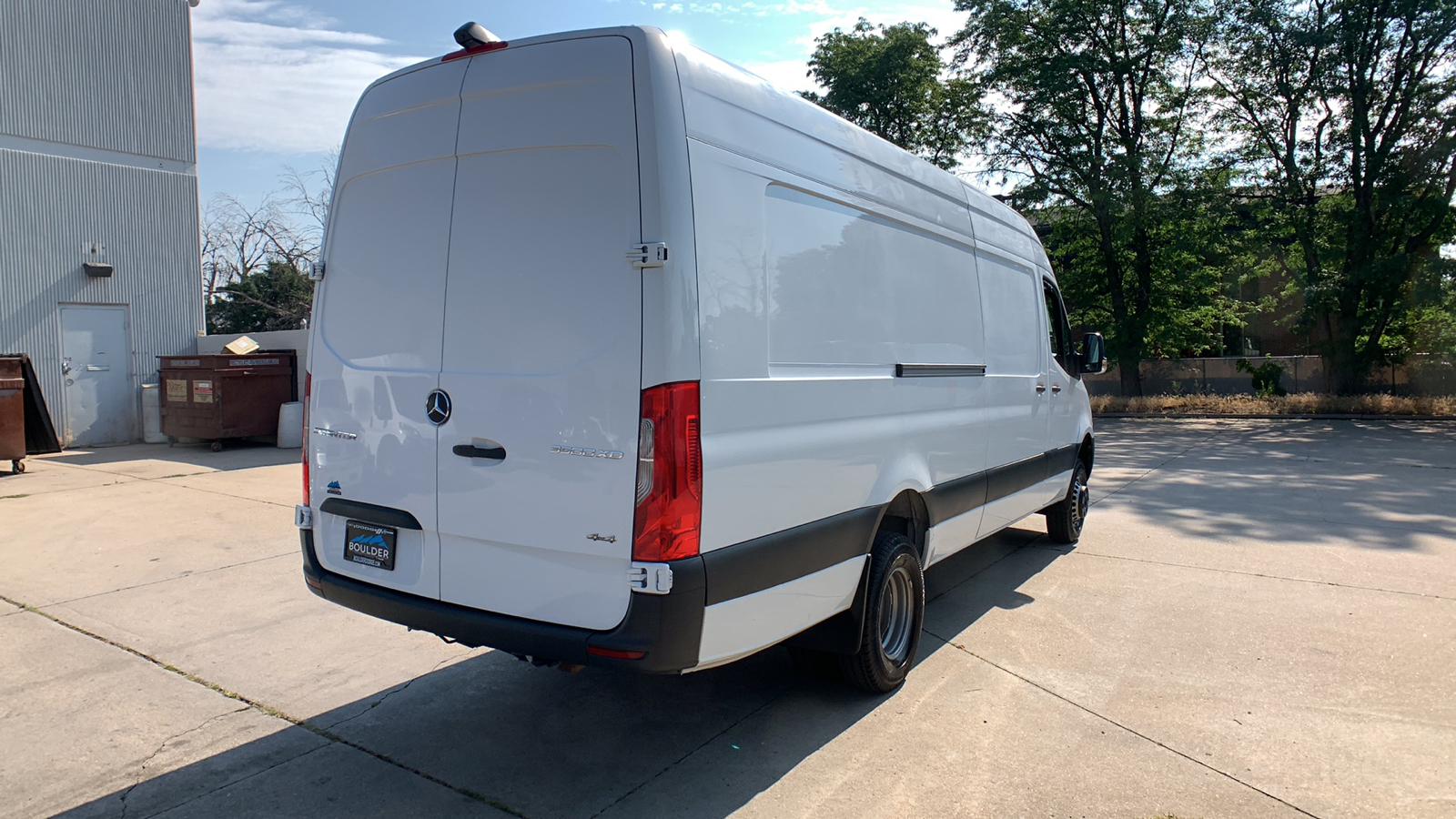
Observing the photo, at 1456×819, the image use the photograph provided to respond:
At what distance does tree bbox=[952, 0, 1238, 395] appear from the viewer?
22266 millimetres

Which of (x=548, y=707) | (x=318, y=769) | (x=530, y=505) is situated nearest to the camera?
(x=530, y=505)

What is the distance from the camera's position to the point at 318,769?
357 centimetres

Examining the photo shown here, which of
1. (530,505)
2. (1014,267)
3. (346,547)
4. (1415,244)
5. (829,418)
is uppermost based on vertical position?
(1415,244)

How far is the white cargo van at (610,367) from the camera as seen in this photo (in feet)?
10.1

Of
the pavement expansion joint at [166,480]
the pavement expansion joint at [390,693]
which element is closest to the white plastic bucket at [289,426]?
the pavement expansion joint at [166,480]

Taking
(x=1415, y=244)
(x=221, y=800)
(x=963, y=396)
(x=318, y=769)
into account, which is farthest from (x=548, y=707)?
(x=1415, y=244)

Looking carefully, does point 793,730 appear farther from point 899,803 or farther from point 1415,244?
point 1415,244

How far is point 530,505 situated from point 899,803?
1.72 metres

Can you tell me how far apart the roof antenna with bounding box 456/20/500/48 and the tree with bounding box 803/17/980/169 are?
26551mm

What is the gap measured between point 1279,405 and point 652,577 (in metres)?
21.9

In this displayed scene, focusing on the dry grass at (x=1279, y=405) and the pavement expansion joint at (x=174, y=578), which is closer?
the pavement expansion joint at (x=174, y=578)

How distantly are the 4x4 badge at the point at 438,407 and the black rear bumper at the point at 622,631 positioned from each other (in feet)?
2.30

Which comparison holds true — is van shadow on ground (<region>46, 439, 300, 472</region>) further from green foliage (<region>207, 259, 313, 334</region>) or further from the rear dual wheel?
green foliage (<region>207, 259, 313, 334</region>)

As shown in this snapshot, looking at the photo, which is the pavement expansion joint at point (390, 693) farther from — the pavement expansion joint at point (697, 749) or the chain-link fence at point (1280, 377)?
the chain-link fence at point (1280, 377)
